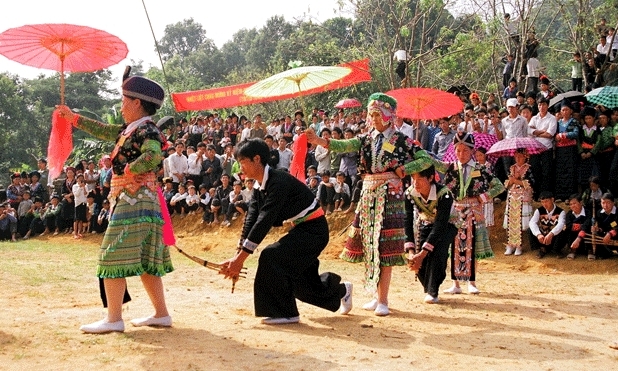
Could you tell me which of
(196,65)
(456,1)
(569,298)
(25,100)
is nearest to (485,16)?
(456,1)

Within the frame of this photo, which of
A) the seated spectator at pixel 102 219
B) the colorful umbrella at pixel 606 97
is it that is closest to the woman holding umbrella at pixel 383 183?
the colorful umbrella at pixel 606 97

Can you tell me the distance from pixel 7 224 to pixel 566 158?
550 inches

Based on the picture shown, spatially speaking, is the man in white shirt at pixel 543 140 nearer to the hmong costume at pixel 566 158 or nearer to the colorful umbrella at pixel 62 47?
the hmong costume at pixel 566 158

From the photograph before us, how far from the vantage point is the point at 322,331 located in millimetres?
5555

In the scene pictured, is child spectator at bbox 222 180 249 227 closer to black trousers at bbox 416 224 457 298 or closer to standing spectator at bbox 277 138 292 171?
standing spectator at bbox 277 138 292 171

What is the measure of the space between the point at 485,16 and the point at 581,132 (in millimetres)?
5494

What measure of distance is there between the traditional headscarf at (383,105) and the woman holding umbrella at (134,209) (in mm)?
1903

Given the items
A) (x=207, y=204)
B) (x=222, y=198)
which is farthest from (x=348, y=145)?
(x=207, y=204)

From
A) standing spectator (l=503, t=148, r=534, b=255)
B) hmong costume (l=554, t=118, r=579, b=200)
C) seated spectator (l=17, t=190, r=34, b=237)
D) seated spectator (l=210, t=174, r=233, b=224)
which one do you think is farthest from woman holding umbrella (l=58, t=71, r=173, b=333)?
seated spectator (l=17, t=190, r=34, b=237)

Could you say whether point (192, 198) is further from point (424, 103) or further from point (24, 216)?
point (424, 103)

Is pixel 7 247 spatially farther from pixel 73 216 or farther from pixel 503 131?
pixel 503 131

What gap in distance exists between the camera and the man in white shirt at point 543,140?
38.3 ft

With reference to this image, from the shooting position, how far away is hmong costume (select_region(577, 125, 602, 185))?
37.7 feet

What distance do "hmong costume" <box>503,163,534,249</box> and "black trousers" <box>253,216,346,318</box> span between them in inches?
262
